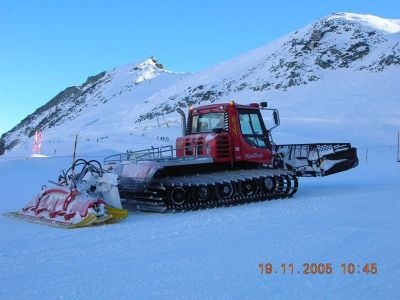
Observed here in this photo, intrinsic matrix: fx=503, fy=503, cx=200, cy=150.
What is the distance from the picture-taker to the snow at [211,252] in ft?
16.0

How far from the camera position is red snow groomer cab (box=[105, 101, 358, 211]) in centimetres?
1024

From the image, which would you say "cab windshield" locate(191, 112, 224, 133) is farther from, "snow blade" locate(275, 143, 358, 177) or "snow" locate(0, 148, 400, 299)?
"snow" locate(0, 148, 400, 299)

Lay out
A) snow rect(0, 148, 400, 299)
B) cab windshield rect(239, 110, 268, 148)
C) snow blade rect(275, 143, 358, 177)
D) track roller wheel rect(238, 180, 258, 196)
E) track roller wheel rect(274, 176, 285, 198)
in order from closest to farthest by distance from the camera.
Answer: snow rect(0, 148, 400, 299) < track roller wheel rect(238, 180, 258, 196) < cab windshield rect(239, 110, 268, 148) < track roller wheel rect(274, 176, 285, 198) < snow blade rect(275, 143, 358, 177)

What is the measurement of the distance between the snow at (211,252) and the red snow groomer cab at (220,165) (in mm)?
599

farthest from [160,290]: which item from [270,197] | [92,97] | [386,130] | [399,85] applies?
[92,97]

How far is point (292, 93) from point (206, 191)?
165ft

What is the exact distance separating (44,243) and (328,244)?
3.85 metres

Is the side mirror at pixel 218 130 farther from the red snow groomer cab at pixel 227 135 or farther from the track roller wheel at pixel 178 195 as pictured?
the track roller wheel at pixel 178 195

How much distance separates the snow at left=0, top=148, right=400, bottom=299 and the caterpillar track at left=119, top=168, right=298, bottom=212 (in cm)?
37

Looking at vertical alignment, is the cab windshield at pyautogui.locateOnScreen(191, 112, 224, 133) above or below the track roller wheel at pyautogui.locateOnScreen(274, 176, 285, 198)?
above

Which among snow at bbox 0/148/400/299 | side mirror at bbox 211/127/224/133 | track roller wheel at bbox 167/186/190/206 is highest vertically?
side mirror at bbox 211/127/224/133

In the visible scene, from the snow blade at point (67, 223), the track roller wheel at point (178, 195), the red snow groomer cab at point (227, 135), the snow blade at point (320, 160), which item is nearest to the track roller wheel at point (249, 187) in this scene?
the red snow groomer cab at point (227, 135)

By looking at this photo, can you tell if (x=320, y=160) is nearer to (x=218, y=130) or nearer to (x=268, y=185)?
(x=268, y=185)

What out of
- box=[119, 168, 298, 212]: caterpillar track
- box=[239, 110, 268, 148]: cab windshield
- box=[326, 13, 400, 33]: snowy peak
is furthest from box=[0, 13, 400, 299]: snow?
box=[326, 13, 400, 33]: snowy peak
